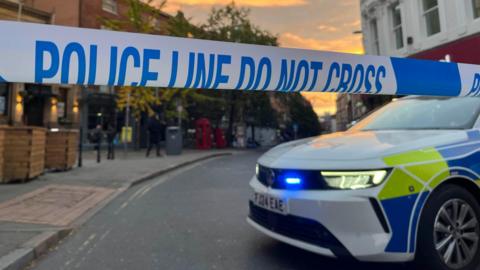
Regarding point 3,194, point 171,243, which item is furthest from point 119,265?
point 3,194

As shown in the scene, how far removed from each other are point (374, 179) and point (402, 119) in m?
1.66

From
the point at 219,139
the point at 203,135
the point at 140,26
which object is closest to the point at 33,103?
the point at 140,26

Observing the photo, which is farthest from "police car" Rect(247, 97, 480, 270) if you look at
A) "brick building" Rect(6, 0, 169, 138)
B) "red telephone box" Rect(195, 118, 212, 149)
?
"red telephone box" Rect(195, 118, 212, 149)

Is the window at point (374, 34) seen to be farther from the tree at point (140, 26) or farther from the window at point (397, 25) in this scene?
the tree at point (140, 26)

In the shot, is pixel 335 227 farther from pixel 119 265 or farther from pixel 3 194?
pixel 3 194

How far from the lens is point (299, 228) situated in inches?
127

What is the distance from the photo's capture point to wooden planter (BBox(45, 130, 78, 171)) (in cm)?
1062

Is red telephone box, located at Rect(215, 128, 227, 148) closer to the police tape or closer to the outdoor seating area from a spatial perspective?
the outdoor seating area

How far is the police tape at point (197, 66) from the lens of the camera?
10.8 feet

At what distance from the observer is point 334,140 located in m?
3.84

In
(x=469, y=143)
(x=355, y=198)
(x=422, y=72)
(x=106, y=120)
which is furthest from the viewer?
(x=106, y=120)

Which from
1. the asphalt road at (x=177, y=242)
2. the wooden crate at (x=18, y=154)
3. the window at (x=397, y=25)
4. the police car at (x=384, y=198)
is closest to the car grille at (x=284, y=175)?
the police car at (x=384, y=198)

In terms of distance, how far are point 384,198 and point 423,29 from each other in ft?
50.1

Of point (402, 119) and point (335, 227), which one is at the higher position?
point (402, 119)
